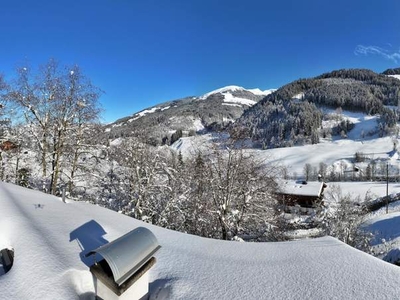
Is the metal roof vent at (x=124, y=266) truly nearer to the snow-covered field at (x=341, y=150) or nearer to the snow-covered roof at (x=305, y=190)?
the snow-covered roof at (x=305, y=190)

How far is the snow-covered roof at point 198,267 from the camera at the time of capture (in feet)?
10.2

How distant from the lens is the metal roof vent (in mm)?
2898

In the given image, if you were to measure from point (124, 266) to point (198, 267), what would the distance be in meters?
1.47

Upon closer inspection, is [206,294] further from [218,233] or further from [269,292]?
[218,233]

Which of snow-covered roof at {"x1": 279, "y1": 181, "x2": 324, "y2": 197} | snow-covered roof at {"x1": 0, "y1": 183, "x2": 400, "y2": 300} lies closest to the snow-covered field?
snow-covered roof at {"x1": 279, "y1": 181, "x2": 324, "y2": 197}

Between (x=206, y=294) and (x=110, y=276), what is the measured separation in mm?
1229

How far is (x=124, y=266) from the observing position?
9.59 ft

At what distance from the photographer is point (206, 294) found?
11.0 feet

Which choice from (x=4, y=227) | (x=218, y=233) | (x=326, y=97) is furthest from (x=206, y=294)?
(x=326, y=97)

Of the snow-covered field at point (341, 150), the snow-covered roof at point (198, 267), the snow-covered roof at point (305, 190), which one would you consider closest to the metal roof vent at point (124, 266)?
the snow-covered roof at point (198, 267)

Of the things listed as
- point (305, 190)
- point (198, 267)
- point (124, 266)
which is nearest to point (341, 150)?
point (305, 190)

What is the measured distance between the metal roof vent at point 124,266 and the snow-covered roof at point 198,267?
0.35 metres

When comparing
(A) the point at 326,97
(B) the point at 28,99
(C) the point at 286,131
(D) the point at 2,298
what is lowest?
(D) the point at 2,298

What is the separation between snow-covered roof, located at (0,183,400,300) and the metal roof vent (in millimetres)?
353
